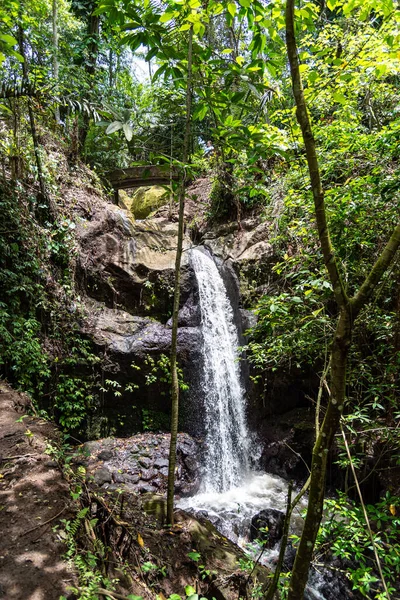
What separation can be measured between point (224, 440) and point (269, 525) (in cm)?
242

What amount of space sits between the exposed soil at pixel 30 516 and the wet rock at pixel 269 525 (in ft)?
10.7

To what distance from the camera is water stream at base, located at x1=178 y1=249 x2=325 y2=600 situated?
553 centimetres

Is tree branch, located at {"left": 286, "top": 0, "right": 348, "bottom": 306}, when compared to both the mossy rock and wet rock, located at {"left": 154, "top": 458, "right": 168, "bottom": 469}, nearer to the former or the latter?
wet rock, located at {"left": 154, "top": 458, "right": 168, "bottom": 469}

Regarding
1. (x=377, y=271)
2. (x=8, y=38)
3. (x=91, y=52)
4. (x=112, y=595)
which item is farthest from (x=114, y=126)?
(x=91, y=52)

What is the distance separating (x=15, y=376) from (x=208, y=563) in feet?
13.7

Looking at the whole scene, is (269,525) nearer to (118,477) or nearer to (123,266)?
(118,477)

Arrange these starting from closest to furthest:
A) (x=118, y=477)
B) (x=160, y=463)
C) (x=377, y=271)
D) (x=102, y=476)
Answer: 1. (x=377, y=271)
2. (x=102, y=476)
3. (x=118, y=477)
4. (x=160, y=463)

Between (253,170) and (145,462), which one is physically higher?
(253,170)

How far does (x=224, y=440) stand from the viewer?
284 inches

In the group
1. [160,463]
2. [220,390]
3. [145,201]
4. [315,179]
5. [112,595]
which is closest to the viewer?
[315,179]

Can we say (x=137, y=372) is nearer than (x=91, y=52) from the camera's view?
Yes

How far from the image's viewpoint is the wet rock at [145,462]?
239 inches

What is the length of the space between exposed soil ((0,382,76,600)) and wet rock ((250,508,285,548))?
129 inches

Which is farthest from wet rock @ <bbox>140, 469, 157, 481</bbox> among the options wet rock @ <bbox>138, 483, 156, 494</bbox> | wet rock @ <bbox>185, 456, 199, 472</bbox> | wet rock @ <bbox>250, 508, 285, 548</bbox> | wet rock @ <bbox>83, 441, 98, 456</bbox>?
wet rock @ <bbox>250, 508, 285, 548</bbox>
